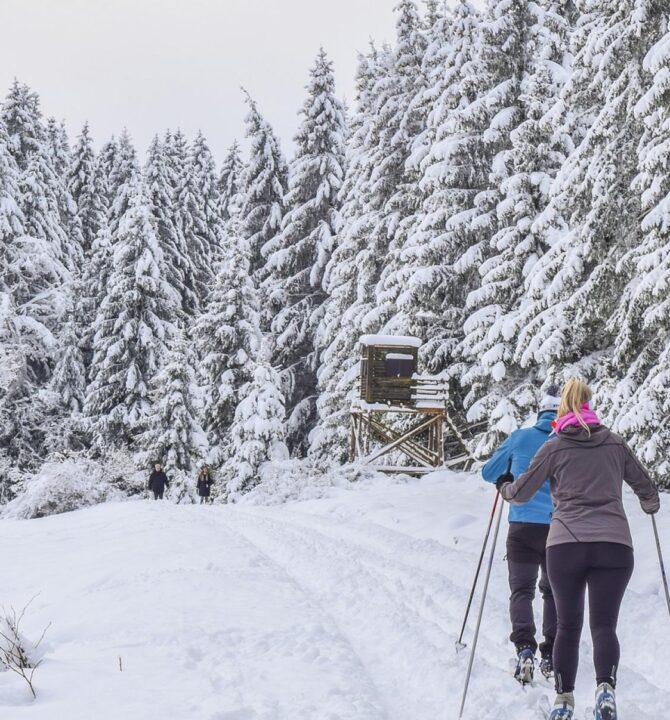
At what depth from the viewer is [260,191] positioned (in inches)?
1340

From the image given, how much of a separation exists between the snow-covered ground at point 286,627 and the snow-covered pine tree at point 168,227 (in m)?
28.0

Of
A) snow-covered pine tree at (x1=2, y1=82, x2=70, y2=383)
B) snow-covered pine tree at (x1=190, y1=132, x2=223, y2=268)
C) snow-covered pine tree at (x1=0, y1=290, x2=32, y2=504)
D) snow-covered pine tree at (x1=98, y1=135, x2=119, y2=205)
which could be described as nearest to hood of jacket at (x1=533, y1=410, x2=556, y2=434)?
snow-covered pine tree at (x1=0, y1=290, x2=32, y2=504)

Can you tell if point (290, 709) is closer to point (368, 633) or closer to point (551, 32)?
point (368, 633)

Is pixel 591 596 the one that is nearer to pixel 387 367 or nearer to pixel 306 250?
pixel 387 367

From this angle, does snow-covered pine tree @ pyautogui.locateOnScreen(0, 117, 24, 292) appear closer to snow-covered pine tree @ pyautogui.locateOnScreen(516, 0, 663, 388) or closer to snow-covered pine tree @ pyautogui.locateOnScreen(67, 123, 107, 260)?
snow-covered pine tree @ pyautogui.locateOnScreen(67, 123, 107, 260)

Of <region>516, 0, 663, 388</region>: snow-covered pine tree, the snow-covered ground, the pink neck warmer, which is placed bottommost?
the snow-covered ground

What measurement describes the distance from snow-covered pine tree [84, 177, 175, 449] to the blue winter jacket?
27633mm

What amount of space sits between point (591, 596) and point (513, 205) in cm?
1443

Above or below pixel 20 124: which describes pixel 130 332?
below

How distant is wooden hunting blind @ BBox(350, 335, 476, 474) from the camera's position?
20953 mm

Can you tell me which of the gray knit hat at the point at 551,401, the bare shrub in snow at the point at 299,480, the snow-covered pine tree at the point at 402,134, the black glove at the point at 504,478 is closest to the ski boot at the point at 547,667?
the black glove at the point at 504,478

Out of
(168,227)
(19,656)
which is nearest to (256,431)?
(168,227)

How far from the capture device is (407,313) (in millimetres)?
21391

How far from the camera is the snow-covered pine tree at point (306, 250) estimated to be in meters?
30.6
